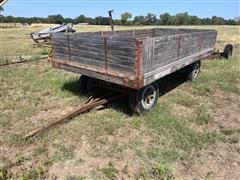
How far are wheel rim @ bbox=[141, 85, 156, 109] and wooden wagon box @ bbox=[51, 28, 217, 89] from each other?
43cm

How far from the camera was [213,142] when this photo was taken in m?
3.76

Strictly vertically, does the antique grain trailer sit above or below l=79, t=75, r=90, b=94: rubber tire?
above

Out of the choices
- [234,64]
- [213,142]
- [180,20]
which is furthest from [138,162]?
[180,20]

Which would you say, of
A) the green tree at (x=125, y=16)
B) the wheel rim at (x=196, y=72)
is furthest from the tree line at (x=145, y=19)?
the wheel rim at (x=196, y=72)

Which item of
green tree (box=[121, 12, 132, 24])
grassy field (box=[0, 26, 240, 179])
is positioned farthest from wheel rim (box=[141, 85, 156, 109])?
green tree (box=[121, 12, 132, 24])

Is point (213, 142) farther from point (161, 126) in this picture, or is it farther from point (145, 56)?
point (145, 56)

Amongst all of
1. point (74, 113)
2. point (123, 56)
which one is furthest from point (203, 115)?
point (74, 113)

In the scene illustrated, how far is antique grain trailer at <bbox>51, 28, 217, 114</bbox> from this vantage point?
12.0 feet

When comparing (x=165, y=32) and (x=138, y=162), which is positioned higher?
(x=165, y=32)

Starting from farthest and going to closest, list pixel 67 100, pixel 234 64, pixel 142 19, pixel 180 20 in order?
pixel 142 19, pixel 180 20, pixel 234 64, pixel 67 100

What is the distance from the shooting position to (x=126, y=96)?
17.7ft

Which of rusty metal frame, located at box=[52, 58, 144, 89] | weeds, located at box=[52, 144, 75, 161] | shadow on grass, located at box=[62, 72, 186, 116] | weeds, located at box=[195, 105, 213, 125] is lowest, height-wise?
weeds, located at box=[52, 144, 75, 161]

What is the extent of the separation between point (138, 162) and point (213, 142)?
141 centimetres

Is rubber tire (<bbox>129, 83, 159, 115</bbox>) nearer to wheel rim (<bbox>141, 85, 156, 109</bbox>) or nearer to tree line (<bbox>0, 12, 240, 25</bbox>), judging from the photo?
wheel rim (<bbox>141, 85, 156, 109</bbox>)
